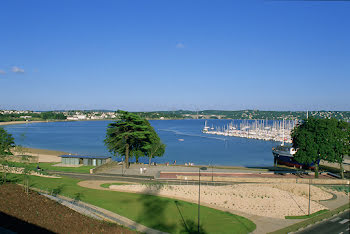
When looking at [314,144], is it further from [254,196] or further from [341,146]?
[254,196]

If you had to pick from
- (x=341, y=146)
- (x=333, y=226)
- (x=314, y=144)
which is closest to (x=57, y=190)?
(x=333, y=226)

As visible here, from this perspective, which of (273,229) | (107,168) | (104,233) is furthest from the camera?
(107,168)

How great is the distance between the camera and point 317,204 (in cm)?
3444

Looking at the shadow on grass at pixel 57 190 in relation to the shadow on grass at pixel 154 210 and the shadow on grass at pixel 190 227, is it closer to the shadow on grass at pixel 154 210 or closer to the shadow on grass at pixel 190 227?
the shadow on grass at pixel 154 210

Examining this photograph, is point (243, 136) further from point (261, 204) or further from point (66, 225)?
point (66, 225)

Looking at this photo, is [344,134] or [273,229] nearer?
[273,229]

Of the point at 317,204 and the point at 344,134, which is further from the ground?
the point at 344,134

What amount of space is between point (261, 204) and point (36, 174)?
3232cm

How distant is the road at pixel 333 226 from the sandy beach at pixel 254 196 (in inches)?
126

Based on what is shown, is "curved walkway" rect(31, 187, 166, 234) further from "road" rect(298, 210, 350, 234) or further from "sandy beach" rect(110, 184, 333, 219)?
"road" rect(298, 210, 350, 234)

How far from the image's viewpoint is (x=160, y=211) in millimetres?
29766

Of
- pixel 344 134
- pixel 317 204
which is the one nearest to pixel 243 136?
pixel 344 134

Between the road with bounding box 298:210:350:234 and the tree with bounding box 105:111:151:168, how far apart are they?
32.4 meters

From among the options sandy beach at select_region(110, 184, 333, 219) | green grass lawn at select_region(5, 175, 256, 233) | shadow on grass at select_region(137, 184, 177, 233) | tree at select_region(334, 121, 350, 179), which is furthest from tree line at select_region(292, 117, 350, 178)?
shadow on grass at select_region(137, 184, 177, 233)
